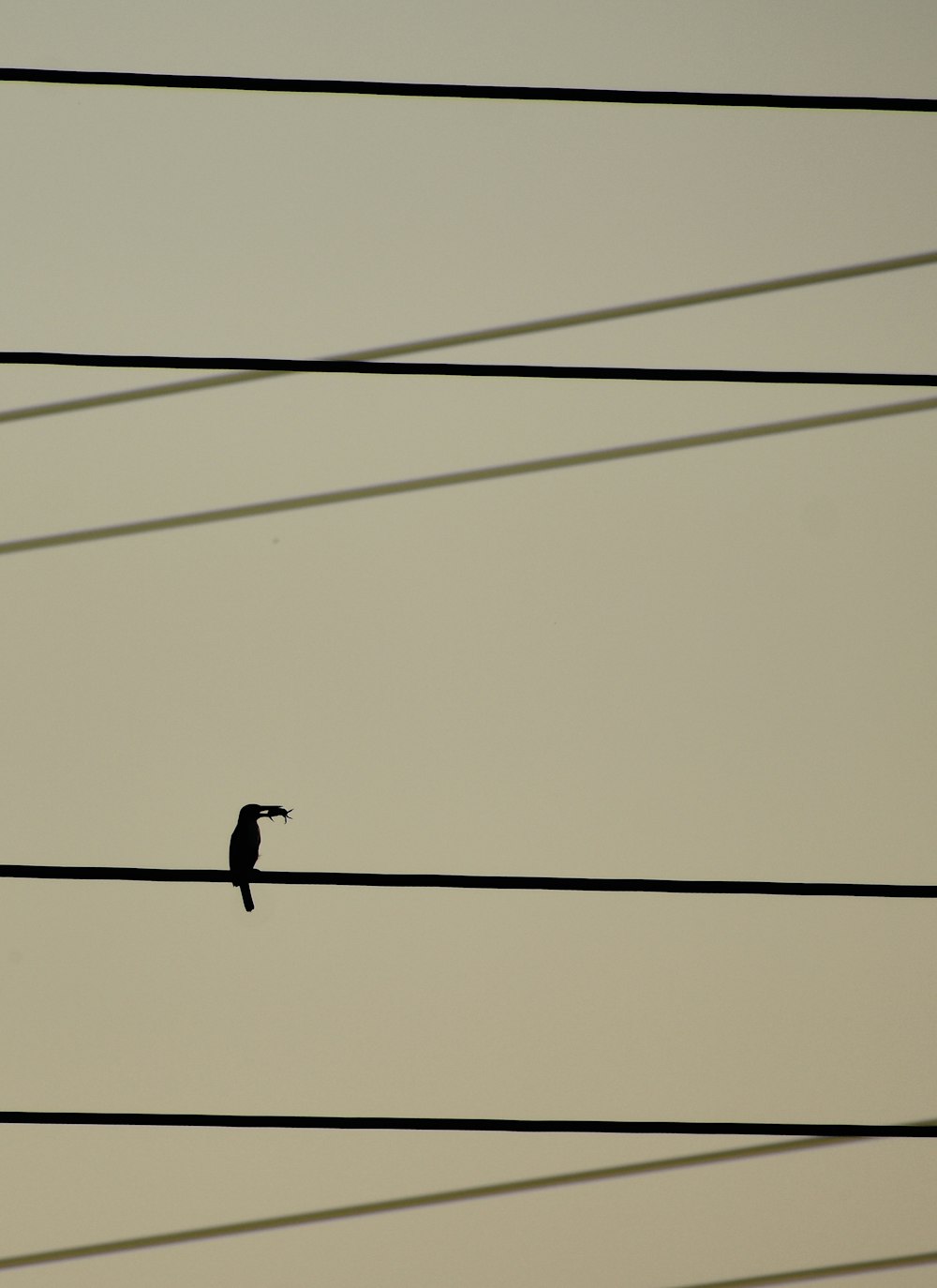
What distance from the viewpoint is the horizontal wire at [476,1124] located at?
3.18 feet

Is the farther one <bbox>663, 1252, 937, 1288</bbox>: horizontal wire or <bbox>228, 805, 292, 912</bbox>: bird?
<bbox>663, 1252, 937, 1288</bbox>: horizontal wire

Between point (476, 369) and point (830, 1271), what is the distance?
2.84 ft

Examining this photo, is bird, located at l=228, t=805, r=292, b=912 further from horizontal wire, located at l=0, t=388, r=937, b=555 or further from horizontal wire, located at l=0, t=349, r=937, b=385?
horizontal wire, located at l=0, t=349, r=937, b=385

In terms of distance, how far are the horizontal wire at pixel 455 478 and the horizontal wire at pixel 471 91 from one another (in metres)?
0.25

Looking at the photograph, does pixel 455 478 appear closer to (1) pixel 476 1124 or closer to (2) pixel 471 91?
(2) pixel 471 91

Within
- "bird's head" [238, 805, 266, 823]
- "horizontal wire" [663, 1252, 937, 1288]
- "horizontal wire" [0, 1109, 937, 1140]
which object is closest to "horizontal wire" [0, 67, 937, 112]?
"bird's head" [238, 805, 266, 823]

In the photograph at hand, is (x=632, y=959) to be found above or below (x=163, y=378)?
below

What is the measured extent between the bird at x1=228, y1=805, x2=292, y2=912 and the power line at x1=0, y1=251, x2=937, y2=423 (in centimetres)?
35

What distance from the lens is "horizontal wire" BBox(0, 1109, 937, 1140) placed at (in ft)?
3.18

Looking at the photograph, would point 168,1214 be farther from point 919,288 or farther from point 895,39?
point 895,39

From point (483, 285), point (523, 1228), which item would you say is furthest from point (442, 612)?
point (523, 1228)

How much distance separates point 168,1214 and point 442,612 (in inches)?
23.2

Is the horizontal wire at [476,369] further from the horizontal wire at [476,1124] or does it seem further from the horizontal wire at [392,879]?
the horizontal wire at [476,1124]

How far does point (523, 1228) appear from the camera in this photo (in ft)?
3.26
